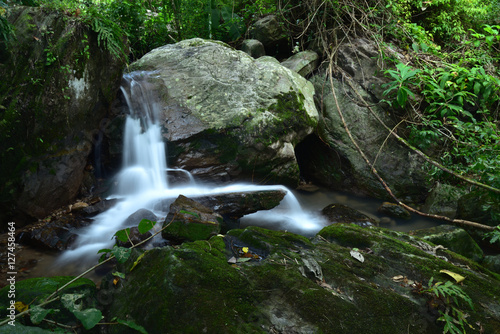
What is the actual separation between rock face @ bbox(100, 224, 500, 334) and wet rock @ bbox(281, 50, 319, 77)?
5585 mm

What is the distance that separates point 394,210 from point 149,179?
4.48 m

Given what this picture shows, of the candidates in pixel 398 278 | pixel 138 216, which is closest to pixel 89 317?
pixel 398 278

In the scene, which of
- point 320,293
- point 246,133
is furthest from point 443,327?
point 246,133

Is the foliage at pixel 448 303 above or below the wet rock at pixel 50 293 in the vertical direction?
below

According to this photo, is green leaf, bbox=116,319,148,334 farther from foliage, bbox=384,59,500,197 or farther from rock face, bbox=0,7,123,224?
foliage, bbox=384,59,500,197

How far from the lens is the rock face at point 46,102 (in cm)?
430

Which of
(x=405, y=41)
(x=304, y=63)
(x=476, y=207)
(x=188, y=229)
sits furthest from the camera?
(x=304, y=63)

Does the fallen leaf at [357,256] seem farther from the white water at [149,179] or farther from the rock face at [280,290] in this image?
the white water at [149,179]

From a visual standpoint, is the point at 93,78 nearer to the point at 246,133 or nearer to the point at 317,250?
the point at 246,133

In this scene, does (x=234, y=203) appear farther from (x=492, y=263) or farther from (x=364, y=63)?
(x=364, y=63)

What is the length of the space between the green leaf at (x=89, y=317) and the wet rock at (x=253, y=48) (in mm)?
7271

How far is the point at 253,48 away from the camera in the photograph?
8016 millimetres

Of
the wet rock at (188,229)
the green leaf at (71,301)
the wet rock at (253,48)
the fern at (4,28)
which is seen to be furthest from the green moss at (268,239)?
the wet rock at (253,48)

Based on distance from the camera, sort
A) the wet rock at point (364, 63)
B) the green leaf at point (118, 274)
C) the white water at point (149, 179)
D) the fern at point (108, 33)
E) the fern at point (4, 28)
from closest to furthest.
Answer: the green leaf at point (118, 274) < the fern at point (4, 28) < the fern at point (108, 33) < the white water at point (149, 179) < the wet rock at point (364, 63)
